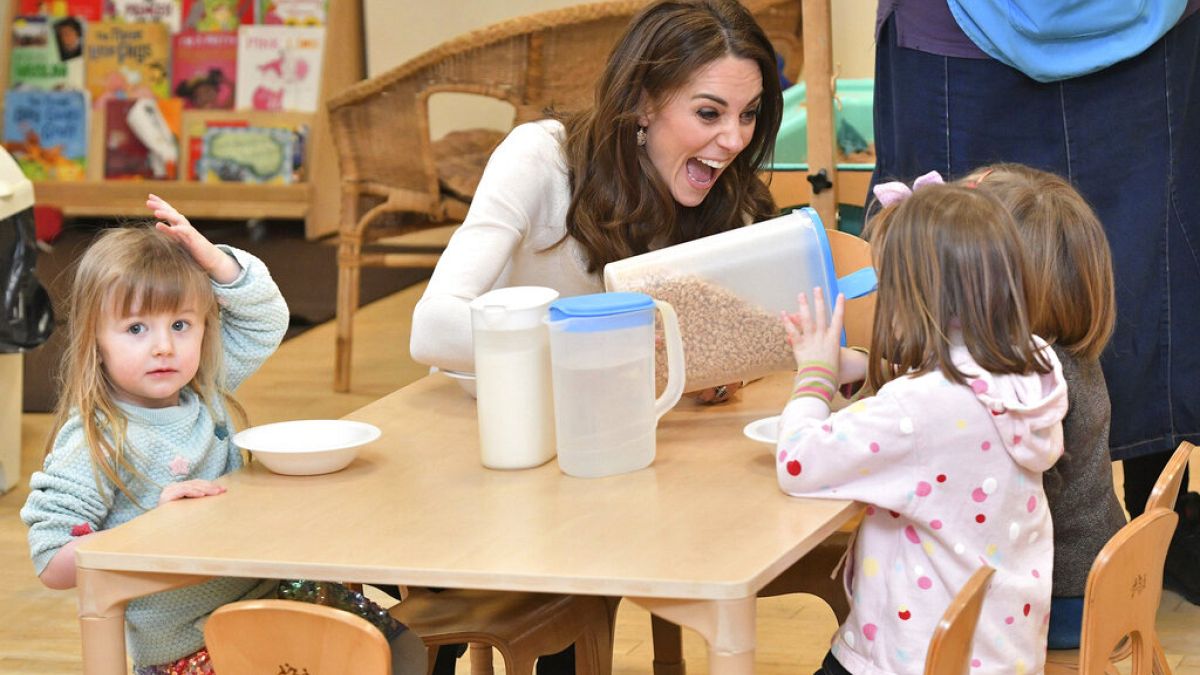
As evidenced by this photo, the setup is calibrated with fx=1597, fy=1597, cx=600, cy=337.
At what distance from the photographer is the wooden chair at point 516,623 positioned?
5.24ft

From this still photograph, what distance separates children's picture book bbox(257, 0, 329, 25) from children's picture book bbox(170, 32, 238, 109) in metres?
0.15

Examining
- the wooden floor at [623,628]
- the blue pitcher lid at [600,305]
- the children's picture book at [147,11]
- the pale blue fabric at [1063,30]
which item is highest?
the children's picture book at [147,11]

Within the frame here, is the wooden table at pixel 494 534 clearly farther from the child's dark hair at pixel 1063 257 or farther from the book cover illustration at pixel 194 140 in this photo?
the book cover illustration at pixel 194 140

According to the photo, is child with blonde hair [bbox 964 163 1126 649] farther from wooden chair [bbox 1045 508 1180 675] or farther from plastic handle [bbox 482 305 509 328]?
plastic handle [bbox 482 305 509 328]

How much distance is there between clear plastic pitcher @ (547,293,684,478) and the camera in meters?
1.41

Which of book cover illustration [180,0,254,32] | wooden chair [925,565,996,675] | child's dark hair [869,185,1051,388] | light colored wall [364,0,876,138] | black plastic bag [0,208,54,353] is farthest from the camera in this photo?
book cover illustration [180,0,254,32]

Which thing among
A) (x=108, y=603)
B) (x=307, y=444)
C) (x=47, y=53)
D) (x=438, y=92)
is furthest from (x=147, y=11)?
(x=108, y=603)

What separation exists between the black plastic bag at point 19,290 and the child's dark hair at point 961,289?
2.27m

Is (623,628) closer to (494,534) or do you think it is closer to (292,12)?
(494,534)

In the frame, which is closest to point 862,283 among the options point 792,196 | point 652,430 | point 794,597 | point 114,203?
point 652,430

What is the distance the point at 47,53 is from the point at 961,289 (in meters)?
5.31

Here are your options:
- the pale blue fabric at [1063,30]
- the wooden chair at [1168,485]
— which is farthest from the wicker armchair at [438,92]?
the wooden chair at [1168,485]

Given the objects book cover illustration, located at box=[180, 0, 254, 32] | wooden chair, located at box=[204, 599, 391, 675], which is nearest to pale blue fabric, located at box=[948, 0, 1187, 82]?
wooden chair, located at box=[204, 599, 391, 675]

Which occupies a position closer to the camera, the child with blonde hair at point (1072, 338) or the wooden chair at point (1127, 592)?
the wooden chair at point (1127, 592)
